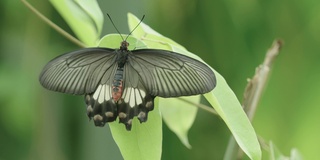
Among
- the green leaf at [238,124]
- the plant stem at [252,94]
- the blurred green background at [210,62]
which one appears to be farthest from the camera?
the blurred green background at [210,62]

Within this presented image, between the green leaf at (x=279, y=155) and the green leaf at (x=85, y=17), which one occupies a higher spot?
the green leaf at (x=85, y=17)

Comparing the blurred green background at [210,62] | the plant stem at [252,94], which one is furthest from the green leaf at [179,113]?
the blurred green background at [210,62]

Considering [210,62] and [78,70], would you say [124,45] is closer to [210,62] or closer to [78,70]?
[78,70]

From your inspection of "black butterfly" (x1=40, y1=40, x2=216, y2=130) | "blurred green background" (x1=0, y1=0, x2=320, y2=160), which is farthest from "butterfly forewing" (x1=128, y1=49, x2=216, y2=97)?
"blurred green background" (x1=0, y1=0, x2=320, y2=160)

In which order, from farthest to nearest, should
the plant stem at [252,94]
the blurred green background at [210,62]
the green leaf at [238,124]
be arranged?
the blurred green background at [210,62], the plant stem at [252,94], the green leaf at [238,124]

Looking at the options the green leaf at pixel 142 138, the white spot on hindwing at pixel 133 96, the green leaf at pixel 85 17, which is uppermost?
the green leaf at pixel 85 17

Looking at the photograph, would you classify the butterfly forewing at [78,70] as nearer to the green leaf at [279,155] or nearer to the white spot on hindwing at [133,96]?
the white spot on hindwing at [133,96]
